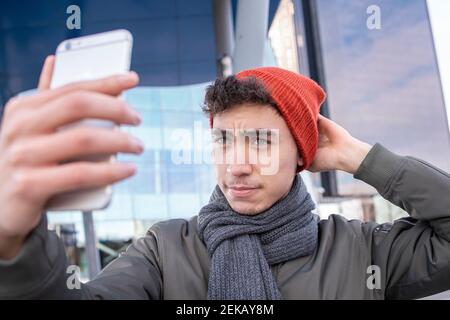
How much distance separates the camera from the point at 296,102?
67 cm

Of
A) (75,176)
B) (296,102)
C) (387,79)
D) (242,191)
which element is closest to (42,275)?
(75,176)

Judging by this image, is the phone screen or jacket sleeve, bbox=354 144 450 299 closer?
the phone screen

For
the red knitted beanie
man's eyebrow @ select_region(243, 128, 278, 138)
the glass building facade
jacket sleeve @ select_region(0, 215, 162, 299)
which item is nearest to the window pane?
the glass building facade

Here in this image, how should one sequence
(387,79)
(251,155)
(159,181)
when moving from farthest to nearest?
(159,181) → (387,79) → (251,155)

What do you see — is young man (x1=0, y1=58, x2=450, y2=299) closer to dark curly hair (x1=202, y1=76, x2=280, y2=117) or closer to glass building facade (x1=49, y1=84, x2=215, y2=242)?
dark curly hair (x1=202, y1=76, x2=280, y2=117)

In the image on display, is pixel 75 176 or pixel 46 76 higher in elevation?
pixel 46 76

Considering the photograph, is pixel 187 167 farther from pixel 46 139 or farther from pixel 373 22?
pixel 46 139

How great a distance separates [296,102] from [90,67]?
0.38m

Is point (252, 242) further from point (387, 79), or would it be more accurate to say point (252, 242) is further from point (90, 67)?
point (387, 79)

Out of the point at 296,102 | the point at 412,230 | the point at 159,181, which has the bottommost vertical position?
the point at 412,230

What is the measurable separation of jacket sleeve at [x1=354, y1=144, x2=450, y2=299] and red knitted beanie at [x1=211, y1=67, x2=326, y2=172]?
99mm

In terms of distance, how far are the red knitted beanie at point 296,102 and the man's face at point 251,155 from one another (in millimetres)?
17

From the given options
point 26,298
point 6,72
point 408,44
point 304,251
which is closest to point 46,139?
point 26,298

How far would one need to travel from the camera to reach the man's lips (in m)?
0.64
